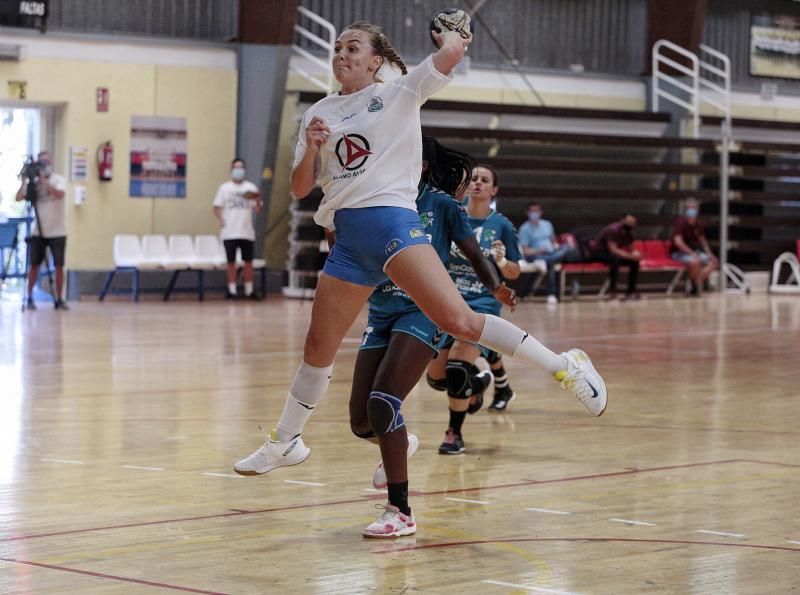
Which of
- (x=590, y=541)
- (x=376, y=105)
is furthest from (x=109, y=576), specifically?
(x=376, y=105)

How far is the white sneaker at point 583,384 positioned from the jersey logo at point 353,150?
1.08 meters

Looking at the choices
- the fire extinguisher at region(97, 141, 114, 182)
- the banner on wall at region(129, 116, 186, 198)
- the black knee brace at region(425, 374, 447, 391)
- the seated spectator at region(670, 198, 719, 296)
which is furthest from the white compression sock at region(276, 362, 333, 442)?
the seated spectator at region(670, 198, 719, 296)

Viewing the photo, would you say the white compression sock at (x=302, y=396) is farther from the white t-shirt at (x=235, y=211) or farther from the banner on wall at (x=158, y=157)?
the banner on wall at (x=158, y=157)

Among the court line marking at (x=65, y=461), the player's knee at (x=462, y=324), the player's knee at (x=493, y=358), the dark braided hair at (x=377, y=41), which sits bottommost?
the court line marking at (x=65, y=461)

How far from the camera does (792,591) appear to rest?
4.23 m

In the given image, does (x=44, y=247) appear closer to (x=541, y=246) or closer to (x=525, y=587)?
(x=541, y=246)

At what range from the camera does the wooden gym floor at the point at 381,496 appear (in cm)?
446

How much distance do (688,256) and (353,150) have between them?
18.2 m

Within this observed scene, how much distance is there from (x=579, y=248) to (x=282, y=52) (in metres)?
5.57

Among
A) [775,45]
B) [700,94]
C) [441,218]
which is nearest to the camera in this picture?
[441,218]

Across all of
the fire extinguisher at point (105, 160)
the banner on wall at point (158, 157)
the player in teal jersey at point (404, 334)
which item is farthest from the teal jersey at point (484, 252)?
the banner on wall at point (158, 157)

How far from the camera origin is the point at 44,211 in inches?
664

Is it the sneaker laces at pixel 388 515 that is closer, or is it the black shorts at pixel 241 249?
the sneaker laces at pixel 388 515

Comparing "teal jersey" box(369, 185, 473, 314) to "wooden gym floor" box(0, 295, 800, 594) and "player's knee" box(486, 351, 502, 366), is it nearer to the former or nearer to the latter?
"wooden gym floor" box(0, 295, 800, 594)
